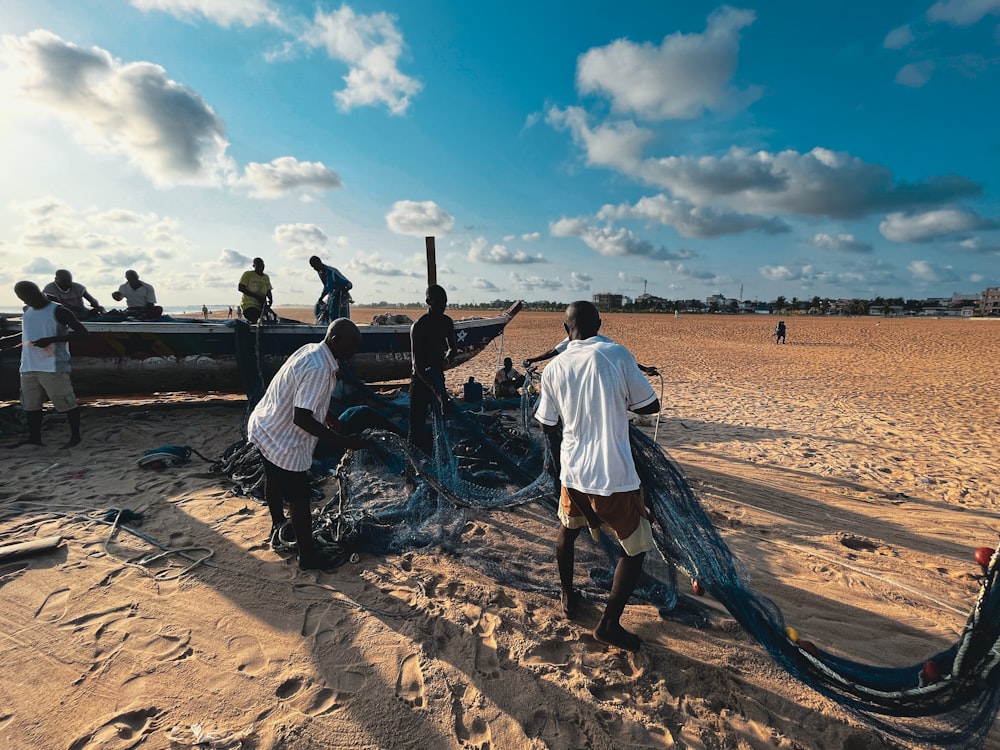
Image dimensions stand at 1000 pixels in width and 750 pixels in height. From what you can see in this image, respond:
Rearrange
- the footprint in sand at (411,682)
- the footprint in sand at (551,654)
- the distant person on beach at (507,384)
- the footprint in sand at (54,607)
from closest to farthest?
the footprint in sand at (411,682) → the footprint in sand at (551,654) → the footprint in sand at (54,607) → the distant person on beach at (507,384)

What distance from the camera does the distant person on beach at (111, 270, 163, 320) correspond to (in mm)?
8969

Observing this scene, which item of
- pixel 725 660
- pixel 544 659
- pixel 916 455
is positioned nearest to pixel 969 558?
pixel 725 660

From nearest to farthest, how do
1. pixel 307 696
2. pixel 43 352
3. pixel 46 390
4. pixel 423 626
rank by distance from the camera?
pixel 307 696
pixel 423 626
pixel 43 352
pixel 46 390

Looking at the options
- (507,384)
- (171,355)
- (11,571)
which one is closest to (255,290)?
(171,355)

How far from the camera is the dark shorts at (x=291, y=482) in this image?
11.0 ft

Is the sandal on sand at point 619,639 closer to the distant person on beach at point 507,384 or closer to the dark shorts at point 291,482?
the dark shorts at point 291,482

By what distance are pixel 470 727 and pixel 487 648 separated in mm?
537

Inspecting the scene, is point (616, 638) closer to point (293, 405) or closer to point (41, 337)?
point (293, 405)

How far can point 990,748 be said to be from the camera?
225 centimetres

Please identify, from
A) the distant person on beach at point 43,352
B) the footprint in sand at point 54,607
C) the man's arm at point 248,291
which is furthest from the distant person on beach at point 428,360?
the man's arm at point 248,291

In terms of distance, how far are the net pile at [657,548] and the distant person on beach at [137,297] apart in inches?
222

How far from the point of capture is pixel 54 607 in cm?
307

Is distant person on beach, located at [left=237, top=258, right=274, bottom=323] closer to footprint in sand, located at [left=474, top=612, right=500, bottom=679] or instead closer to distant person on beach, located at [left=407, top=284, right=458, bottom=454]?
distant person on beach, located at [left=407, top=284, right=458, bottom=454]

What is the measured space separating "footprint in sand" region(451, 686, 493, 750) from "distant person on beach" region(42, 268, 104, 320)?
927 centimetres
